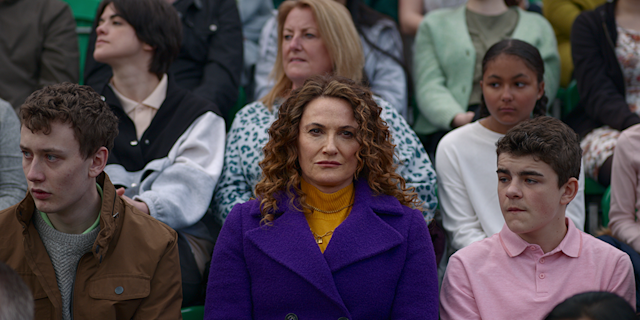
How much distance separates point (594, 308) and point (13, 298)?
4.92ft

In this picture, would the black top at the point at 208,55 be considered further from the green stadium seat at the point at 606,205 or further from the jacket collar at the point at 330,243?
the green stadium seat at the point at 606,205

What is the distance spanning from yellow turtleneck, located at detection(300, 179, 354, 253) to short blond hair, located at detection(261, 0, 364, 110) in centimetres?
109

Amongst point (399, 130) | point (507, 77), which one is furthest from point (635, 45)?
point (399, 130)

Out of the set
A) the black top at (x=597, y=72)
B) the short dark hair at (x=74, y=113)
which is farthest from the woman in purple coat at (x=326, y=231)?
the black top at (x=597, y=72)

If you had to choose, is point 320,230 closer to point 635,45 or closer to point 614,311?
point 614,311

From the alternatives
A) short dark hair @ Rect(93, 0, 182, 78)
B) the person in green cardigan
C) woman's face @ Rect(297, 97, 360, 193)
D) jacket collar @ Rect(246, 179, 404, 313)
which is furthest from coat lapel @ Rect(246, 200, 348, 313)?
the person in green cardigan

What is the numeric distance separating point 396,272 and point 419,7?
2.81 metres

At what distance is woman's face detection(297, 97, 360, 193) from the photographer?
7.39ft

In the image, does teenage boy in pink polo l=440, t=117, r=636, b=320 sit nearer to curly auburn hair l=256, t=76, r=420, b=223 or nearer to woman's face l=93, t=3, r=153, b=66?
curly auburn hair l=256, t=76, r=420, b=223

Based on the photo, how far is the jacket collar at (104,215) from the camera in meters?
2.15

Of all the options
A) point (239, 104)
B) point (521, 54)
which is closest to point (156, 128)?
point (239, 104)

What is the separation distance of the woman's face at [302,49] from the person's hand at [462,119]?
79 centimetres

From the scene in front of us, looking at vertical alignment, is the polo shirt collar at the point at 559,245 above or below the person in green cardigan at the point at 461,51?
below

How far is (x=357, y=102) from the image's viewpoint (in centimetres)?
232
